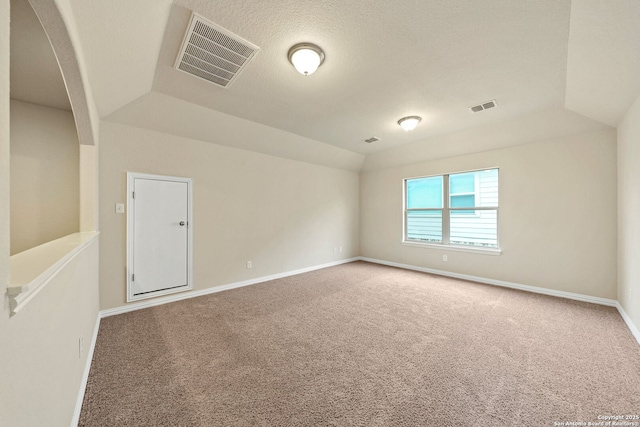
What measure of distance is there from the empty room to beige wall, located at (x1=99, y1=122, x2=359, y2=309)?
3 centimetres

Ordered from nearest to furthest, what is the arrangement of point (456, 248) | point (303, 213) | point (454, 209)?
1. point (456, 248)
2. point (454, 209)
3. point (303, 213)

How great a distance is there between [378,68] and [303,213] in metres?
3.22

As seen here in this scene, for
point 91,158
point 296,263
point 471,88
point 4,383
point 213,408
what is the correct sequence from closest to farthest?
1. point 4,383
2. point 213,408
3. point 91,158
4. point 471,88
5. point 296,263

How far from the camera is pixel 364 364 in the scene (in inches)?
80.0

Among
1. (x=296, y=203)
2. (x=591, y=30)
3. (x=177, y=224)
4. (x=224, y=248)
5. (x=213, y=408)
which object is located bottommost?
(x=213, y=408)

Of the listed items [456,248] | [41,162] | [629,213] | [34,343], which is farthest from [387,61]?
[41,162]

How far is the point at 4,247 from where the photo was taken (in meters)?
0.75

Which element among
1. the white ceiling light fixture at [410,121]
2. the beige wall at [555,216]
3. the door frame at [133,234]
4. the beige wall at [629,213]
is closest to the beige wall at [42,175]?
the door frame at [133,234]

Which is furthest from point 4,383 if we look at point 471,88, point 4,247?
point 471,88

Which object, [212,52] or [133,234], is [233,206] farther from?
[212,52]

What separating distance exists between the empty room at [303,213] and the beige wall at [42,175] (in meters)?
0.02

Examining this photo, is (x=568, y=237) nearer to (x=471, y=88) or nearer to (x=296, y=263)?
(x=471, y=88)

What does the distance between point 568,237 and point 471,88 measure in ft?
8.76

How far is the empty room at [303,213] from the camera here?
1576 millimetres
